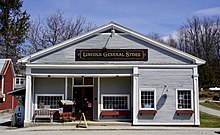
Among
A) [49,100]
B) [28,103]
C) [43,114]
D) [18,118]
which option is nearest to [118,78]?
[49,100]

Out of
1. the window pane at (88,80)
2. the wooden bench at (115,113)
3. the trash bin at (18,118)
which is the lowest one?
the trash bin at (18,118)

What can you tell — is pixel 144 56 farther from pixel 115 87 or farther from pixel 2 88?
pixel 2 88

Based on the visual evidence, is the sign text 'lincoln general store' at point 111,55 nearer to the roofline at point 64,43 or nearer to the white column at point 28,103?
the roofline at point 64,43

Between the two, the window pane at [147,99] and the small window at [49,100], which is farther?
the small window at [49,100]

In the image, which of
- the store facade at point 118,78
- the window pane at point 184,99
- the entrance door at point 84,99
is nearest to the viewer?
the store facade at point 118,78

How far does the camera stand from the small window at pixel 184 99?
806 inches

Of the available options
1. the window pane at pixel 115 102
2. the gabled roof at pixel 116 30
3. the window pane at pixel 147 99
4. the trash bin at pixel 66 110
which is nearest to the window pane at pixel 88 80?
the window pane at pixel 115 102

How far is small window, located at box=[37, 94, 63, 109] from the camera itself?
21.2m

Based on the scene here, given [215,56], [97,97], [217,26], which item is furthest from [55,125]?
[217,26]

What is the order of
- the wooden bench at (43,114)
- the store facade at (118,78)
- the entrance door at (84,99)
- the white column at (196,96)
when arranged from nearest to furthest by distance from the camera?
the white column at (196,96)
the store facade at (118,78)
the wooden bench at (43,114)
the entrance door at (84,99)

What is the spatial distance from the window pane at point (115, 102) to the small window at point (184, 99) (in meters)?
3.46

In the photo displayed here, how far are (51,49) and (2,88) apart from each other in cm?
1592

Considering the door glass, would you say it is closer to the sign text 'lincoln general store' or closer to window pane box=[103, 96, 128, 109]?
the sign text 'lincoln general store'

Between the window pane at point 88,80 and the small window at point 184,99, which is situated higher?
the window pane at point 88,80
